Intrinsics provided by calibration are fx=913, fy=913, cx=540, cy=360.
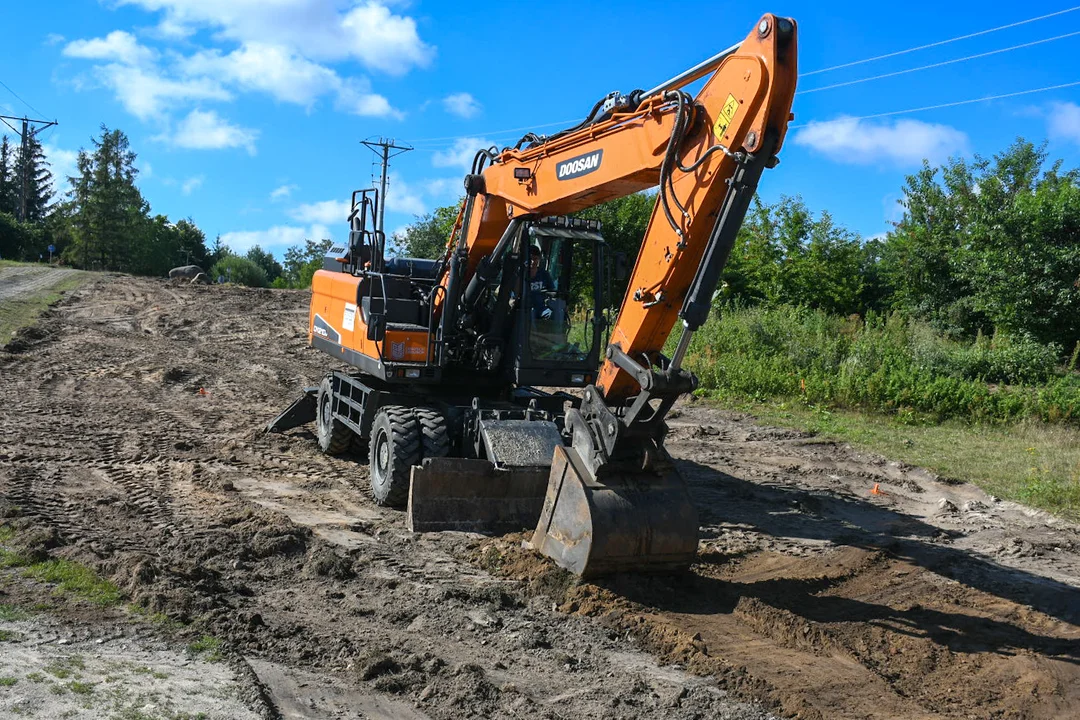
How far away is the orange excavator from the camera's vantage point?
5574mm

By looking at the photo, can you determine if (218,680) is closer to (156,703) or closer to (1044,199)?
(156,703)

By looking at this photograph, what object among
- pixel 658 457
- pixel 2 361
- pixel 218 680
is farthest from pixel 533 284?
pixel 2 361

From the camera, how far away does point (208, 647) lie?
4902mm

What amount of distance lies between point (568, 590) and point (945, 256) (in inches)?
879

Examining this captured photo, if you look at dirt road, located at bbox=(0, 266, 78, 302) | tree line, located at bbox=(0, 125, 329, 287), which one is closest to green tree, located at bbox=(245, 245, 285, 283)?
tree line, located at bbox=(0, 125, 329, 287)

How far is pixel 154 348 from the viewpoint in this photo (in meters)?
19.4

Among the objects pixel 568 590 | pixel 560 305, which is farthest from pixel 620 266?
pixel 568 590

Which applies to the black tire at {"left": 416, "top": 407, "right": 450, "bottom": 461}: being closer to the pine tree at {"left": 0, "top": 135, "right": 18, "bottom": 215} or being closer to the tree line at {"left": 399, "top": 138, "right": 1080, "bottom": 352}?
the tree line at {"left": 399, "top": 138, "right": 1080, "bottom": 352}

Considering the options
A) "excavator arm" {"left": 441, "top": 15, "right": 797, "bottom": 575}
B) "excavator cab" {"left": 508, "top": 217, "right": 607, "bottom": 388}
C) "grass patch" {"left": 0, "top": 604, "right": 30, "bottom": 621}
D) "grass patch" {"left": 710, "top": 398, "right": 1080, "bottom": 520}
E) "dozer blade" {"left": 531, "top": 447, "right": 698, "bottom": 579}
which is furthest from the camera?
"grass patch" {"left": 710, "top": 398, "right": 1080, "bottom": 520}

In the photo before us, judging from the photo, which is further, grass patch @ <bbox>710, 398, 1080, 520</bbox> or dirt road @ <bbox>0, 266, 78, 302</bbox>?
dirt road @ <bbox>0, 266, 78, 302</bbox>

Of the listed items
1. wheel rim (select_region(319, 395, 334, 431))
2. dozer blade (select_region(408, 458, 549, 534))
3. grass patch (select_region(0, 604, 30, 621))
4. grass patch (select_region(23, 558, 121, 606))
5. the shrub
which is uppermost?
the shrub

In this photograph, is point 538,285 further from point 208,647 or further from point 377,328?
point 208,647

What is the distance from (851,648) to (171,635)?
3.93m

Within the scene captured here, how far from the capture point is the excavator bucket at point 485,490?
763cm
